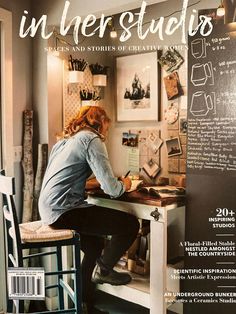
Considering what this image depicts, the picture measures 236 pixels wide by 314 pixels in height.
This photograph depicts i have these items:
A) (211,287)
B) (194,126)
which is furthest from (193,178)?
(211,287)

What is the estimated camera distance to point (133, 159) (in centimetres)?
253

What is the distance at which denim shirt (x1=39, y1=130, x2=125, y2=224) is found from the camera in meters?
1.77

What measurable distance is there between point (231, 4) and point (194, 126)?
0.56 m

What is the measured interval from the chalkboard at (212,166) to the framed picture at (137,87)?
568 millimetres

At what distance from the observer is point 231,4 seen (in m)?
1.52

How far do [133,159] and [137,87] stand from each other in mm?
482

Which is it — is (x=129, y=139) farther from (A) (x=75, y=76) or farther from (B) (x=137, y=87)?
(A) (x=75, y=76)

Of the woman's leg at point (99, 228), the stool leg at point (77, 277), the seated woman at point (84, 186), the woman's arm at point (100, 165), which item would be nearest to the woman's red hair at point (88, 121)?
the seated woman at point (84, 186)

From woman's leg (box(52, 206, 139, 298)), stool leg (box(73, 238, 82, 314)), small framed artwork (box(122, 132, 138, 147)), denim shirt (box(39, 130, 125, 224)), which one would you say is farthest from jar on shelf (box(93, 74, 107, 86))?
stool leg (box(73, 238, 82, 314))

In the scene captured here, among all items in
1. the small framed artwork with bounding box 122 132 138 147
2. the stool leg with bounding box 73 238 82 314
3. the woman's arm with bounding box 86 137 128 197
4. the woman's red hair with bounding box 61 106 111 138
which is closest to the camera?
the stool leg with bounding box 73 238 82 314

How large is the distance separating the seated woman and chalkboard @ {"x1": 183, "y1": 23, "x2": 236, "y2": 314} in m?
0.34

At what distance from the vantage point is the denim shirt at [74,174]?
69.8 inches

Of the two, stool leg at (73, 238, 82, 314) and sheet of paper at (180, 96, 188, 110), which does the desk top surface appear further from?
sheet of paper at (180, 96, 188, 110)

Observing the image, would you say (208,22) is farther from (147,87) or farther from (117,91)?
(117,91)
